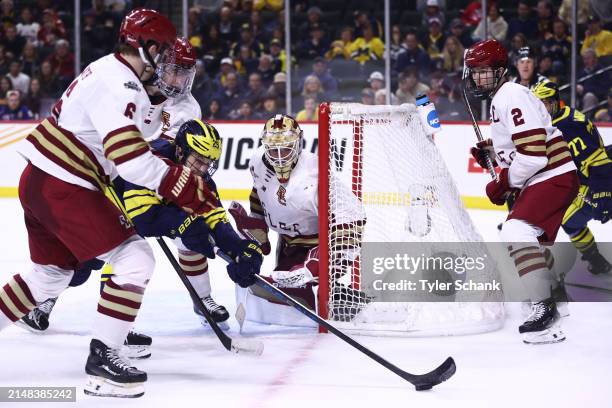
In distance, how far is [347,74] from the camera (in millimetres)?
8188

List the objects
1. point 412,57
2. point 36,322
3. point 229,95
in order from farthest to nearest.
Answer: point 229,95, point 412,57, point 36,322

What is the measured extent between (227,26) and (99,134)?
584cm

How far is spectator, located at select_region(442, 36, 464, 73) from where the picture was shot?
809cm

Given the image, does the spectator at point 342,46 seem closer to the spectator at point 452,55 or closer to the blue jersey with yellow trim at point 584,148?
the spectator at point 452,55

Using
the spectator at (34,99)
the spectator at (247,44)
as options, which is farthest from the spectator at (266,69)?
the spectator at (34,99)

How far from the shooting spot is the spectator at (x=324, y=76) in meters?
8.21

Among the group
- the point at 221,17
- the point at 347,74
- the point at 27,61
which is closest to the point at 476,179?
the point at 347,74

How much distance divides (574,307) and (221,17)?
507 centimetres

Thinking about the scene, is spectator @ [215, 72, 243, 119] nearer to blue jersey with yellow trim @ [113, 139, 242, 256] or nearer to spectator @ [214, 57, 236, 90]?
spectator @ [214, 57, 236, 90]

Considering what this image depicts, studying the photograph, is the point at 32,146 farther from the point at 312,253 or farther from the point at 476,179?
the point at 476,179

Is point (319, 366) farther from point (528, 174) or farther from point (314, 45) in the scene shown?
point (314, 45)

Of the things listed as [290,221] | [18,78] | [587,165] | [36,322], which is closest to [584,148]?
[587,165]

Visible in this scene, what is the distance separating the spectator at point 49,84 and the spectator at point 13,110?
8.4 inches

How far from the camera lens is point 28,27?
29.5 feet
